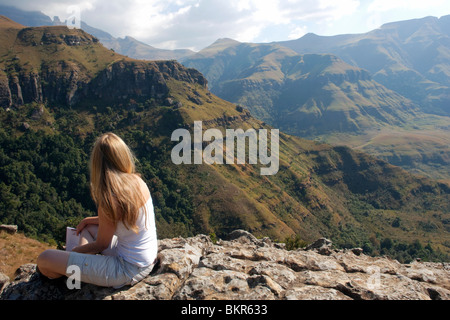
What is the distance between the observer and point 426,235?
140 metres

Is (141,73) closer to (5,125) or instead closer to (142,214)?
(5,125)

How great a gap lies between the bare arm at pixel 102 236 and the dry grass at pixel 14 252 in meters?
11.6

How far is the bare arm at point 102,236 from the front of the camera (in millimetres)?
5953

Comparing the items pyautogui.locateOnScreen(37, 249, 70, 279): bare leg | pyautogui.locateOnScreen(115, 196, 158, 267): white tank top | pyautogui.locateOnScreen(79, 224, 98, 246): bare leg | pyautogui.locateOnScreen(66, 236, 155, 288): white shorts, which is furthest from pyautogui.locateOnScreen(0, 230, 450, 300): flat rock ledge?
pyautogui.locateOnScreen(79, 224, 98, 246): bare leg

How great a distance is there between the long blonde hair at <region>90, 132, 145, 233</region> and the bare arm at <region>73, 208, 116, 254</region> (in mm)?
160

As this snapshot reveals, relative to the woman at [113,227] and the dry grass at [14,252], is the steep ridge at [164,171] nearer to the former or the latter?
the dry grass at [14,252]

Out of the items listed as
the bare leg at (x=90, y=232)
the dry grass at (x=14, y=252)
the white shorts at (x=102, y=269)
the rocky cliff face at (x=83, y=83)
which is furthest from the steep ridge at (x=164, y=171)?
the white shorts at (x=102, y=269)

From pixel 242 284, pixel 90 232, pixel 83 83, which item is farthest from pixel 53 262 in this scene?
pixel 83 83

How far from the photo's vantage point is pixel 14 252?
17.0 m

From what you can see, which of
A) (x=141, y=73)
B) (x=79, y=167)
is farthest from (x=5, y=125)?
(x=141, y=73)

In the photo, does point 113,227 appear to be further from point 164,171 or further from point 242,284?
point 164,171

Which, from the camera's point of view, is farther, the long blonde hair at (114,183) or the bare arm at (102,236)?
the bare arm at (102,236)
